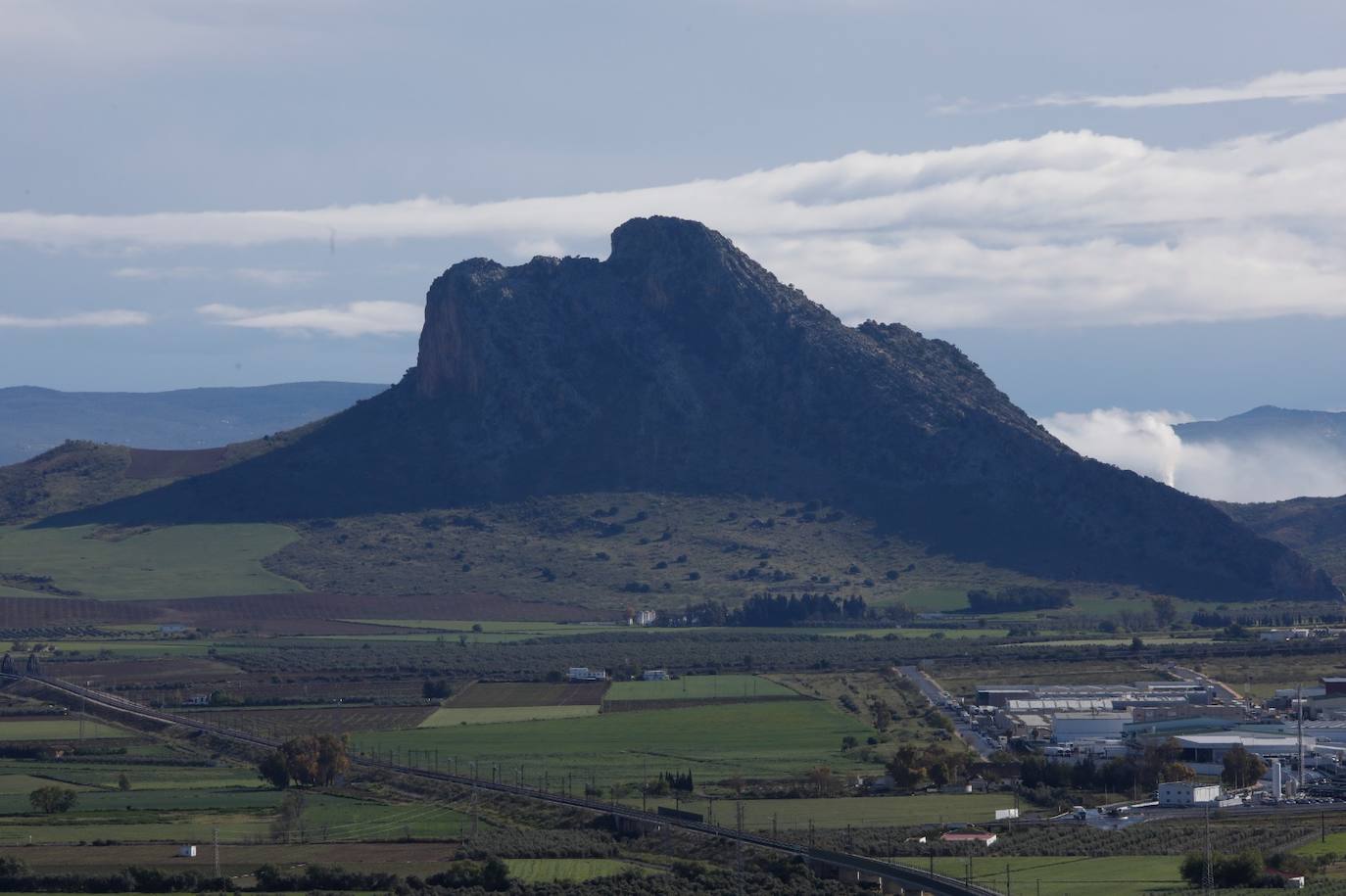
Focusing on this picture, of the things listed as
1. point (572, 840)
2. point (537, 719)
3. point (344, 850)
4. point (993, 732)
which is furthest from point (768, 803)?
point (537, 719)

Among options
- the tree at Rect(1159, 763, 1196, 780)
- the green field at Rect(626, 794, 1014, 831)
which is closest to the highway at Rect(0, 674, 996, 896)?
the green field at Rect(626, 794, 1014, 831)

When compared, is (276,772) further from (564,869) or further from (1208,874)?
(1208,874)

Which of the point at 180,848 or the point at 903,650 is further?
the point at 903,650

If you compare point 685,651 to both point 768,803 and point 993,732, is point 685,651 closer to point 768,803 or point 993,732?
point 993,732

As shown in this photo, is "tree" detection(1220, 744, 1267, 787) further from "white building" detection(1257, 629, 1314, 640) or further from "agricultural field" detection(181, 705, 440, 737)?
"white building" detection(1257, 629, 1314, 640)

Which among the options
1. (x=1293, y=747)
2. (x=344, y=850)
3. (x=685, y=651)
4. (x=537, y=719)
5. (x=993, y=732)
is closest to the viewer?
(x=344, y=850)

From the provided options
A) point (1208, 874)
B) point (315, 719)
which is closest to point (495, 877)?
point (1208, 874)
